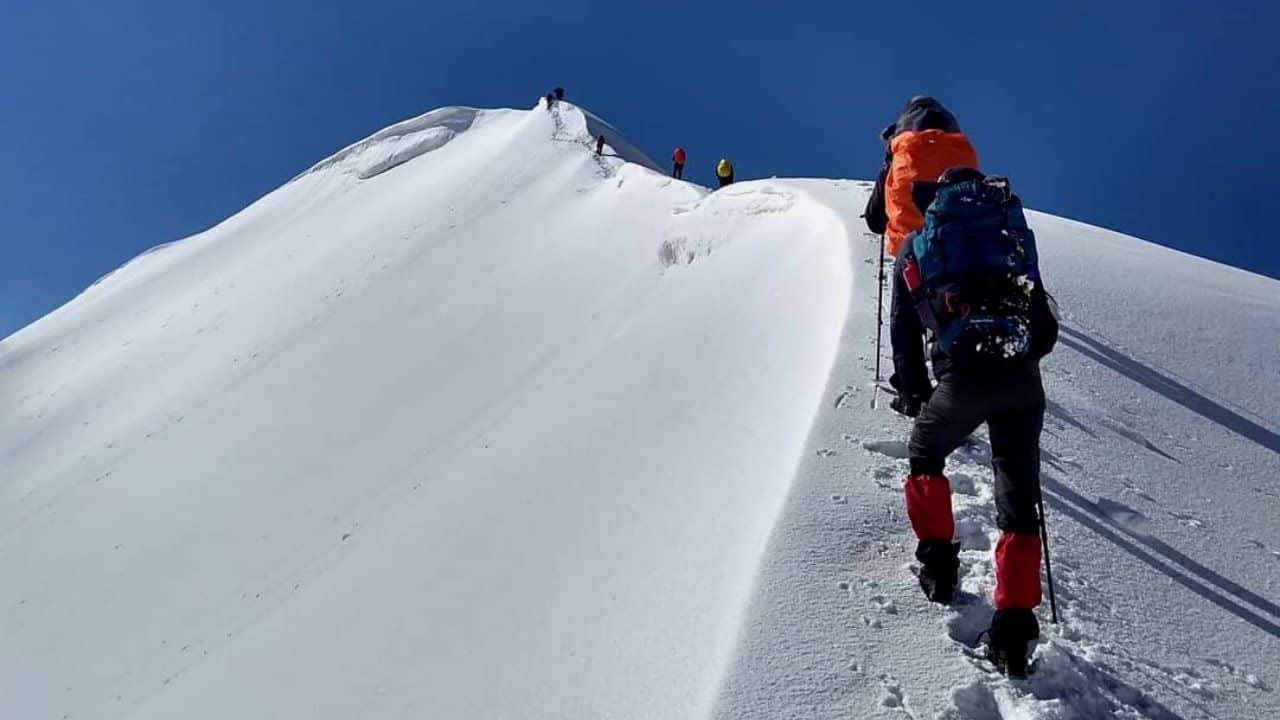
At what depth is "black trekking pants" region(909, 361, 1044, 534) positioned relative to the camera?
3.46 m

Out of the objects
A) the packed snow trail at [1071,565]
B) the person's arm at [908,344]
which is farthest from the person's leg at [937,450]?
the person's arm at [908,344]

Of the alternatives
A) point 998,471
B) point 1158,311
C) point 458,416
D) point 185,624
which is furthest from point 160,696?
point 1158,311

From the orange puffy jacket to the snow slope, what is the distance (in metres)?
1.25

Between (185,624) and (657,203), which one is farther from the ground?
(657,203)

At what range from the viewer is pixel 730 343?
8117 mm

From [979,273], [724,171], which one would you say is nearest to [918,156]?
[979,273]

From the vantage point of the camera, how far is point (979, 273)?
3.57m

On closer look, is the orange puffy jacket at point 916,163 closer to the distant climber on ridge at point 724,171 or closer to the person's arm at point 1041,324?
the person's arm at point 1041,324

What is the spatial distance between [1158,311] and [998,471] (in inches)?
253

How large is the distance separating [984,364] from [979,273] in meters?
0.41

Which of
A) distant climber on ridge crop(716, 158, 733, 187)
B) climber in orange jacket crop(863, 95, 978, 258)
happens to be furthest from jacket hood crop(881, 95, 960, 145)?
distant climber on ridge crop(716, 158, 733, 187)

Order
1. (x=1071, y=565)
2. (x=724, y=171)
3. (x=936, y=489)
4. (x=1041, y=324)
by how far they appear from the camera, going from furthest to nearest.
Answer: (x=724, y=171)
(x=1071, y=565)
(x=936, y=489)
(x=1041, y=324)

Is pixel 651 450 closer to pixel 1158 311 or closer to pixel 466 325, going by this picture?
pixel 1158 311

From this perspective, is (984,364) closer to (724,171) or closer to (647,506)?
(647,506)
